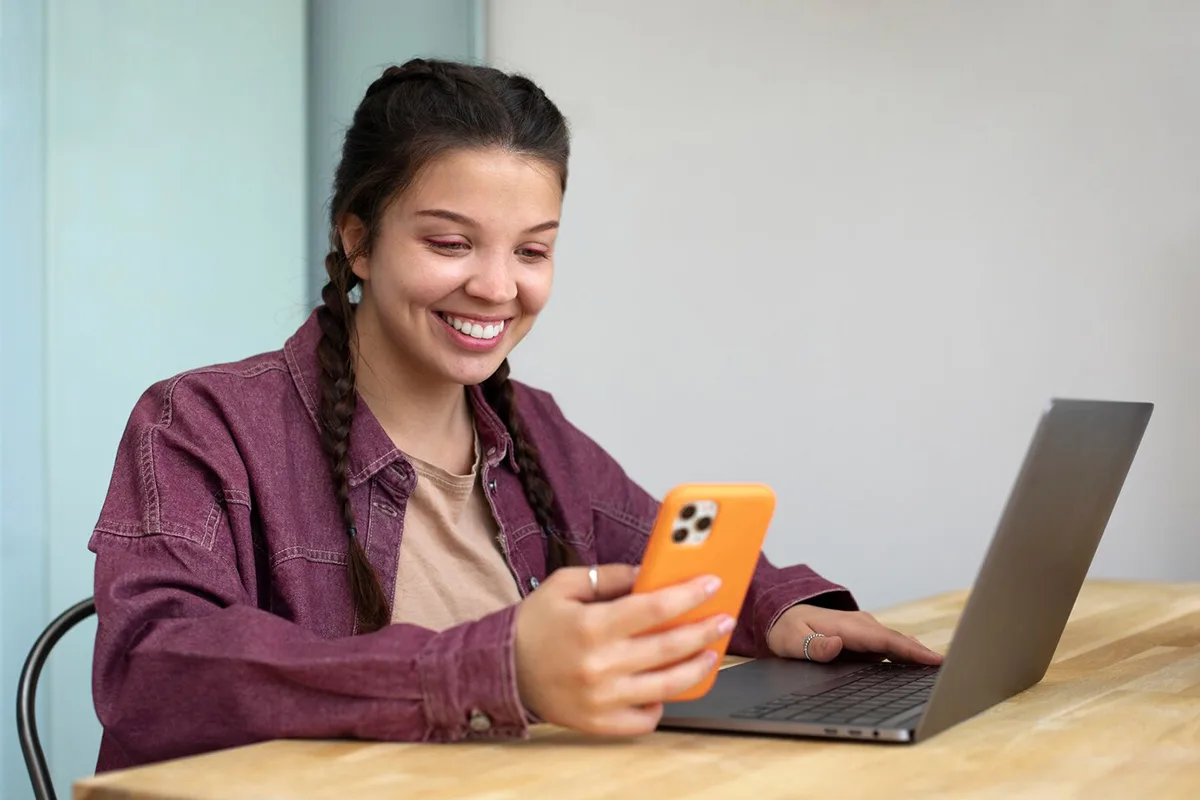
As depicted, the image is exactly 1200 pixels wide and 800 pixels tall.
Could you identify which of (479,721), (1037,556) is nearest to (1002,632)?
(1037,556)

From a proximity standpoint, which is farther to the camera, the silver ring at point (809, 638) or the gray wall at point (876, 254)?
the gray wall at point (876, 254)

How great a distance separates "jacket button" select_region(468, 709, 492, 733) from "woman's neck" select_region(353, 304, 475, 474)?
1.91ft

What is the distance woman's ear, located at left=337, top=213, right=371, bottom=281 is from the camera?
1.39 metres

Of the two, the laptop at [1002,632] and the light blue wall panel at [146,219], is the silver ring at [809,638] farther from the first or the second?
the light blue wall panel at [146,219]

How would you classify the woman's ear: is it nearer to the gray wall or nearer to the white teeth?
the white teeth

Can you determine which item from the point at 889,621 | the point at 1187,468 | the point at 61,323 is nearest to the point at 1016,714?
the point at 889,621

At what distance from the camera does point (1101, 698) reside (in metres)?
1.01

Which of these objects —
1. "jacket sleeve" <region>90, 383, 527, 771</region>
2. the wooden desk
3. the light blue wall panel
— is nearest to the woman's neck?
"jacket sleeve" <region>90, 383, 527, 771</region>

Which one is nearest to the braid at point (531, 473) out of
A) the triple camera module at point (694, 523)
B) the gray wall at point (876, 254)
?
the triple camera module at point (694, 523)

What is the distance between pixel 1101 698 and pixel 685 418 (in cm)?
215

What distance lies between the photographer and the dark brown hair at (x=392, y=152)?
1284mm

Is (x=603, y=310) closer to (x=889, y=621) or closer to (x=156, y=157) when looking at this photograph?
(x=156, y=157)

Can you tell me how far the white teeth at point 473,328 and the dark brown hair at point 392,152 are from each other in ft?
0.37

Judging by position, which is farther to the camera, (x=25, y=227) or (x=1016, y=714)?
(x=25, y=227)
